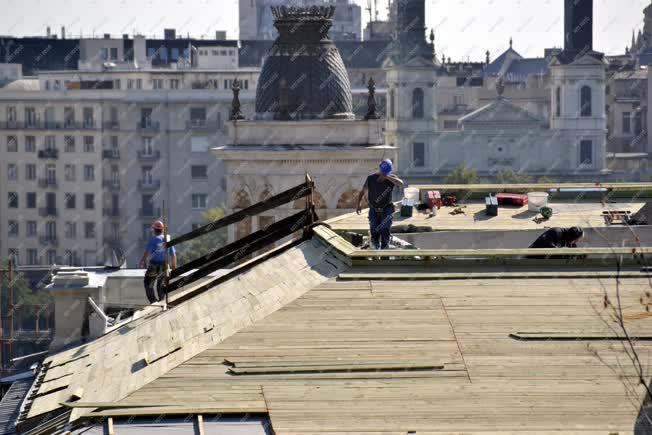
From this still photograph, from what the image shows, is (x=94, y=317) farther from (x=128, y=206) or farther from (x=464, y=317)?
(x=128, y=206)

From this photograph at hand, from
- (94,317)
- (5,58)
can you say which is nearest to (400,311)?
(94,317)

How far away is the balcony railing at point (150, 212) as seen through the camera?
148 meters

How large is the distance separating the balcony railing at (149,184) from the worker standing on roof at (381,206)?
120m

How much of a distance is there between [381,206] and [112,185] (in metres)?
122

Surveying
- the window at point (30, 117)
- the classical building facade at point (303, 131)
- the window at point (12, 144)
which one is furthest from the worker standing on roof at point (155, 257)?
the window at point (30, 117)

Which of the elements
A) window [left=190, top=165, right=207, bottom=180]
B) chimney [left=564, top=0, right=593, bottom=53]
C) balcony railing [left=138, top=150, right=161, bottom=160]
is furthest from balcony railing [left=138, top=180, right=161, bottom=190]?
chimney [left=564, top=0, right=593, bottom=53]

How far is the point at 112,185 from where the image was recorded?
492 feet

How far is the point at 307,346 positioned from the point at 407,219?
40.4 feet

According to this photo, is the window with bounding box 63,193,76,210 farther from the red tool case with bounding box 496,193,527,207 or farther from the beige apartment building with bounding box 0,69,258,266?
the red tool case with bounding box 496,193,527,207

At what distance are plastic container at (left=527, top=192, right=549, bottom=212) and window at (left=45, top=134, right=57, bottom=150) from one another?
381 feet

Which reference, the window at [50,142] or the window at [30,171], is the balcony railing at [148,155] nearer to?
the window at [50,142]

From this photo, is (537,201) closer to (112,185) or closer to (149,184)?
(149,184)

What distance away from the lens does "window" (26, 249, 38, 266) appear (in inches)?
5709

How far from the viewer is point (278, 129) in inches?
2239
